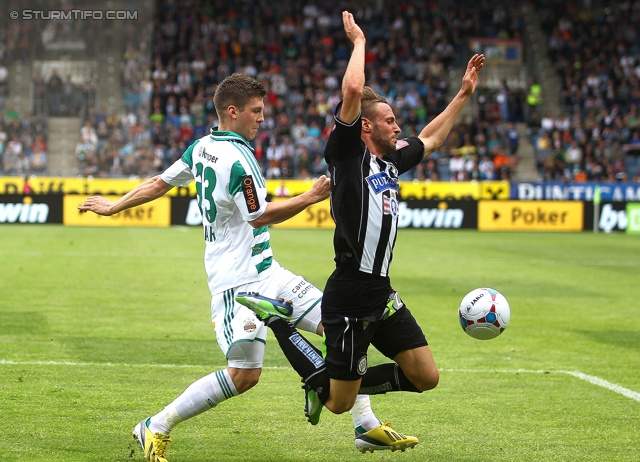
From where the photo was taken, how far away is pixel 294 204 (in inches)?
209

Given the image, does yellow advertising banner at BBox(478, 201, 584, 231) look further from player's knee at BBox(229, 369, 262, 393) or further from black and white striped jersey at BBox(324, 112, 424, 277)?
player's knee at BBox(229, 369, 262, 393)

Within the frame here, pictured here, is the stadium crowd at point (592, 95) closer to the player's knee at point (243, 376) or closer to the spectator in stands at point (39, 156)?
the spectator in stands at point (39, 156)

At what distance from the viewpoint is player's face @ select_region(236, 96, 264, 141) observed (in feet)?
18.5

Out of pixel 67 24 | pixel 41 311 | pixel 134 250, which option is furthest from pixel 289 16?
pixel 41 311

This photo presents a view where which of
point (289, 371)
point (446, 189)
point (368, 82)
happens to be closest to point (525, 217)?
point (446, 189)

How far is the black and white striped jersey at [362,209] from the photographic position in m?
5.40

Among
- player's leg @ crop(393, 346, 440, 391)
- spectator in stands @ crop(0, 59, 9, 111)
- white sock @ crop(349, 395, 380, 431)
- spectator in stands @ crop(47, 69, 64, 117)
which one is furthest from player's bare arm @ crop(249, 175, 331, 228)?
spectator in stands @ crop(0, 59, 9, 111)

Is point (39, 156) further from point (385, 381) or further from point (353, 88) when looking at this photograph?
point (353, 88)

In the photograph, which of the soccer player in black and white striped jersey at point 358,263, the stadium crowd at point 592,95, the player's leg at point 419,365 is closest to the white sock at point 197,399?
the soccer player in black and white striped jersey at point 358,263

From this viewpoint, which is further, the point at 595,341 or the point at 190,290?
the point at 190,290

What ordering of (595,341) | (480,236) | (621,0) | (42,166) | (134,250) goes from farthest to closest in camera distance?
(621,0), (42,166), (480,236), (134,250), (595,341)

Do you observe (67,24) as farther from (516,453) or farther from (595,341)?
(516,453)

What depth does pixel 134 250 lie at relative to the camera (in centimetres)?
2077

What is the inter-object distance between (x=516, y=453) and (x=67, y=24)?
32.7 metres
